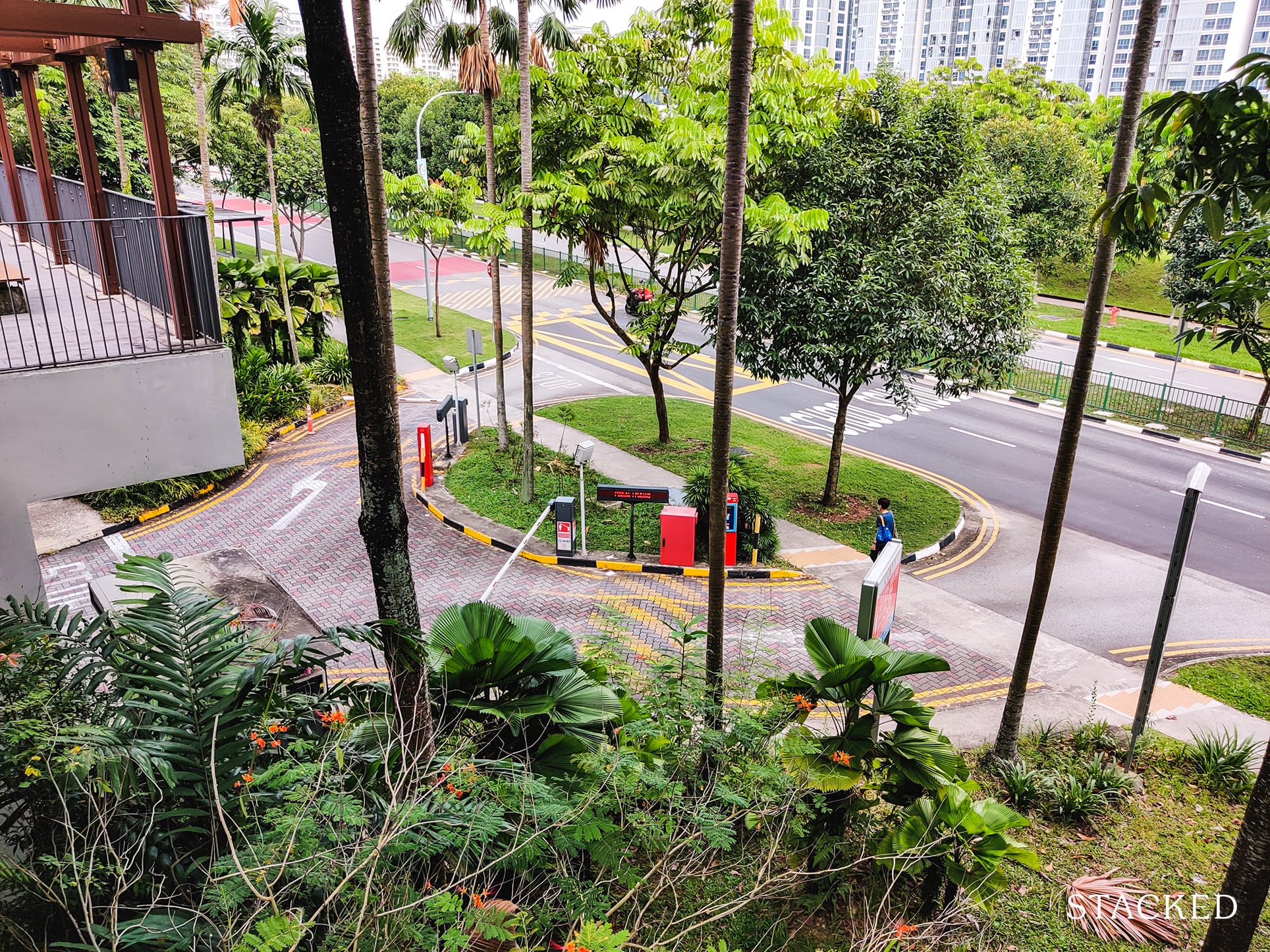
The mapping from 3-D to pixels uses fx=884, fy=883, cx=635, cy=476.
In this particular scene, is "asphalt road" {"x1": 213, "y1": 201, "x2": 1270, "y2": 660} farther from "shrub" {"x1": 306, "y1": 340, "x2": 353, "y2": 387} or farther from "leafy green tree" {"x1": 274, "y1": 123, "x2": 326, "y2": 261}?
"leafy green tree" {"x1": 274, "y1": 123, "x2": 326, "y2": 261}

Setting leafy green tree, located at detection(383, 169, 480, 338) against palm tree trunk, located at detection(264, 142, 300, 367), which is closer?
leafy green tree, located at detection(383, 169, 480, 338)

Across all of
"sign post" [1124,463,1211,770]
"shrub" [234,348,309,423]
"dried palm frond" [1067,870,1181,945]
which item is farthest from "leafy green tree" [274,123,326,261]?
"dried palm frond" [1067,870,1181,945]

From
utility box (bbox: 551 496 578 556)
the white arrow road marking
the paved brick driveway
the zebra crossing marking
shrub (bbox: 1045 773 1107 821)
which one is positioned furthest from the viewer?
the zebra crossing marking

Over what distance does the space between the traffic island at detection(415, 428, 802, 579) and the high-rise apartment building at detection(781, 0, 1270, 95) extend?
9074cm

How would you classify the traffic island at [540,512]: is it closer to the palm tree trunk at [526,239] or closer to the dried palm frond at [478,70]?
the palm tree trunk at [526,239]

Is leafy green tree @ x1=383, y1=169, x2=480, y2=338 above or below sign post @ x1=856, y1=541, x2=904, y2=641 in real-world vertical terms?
above

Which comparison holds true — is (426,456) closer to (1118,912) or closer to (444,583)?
(444,583)

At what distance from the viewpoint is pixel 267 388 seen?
20.2 m

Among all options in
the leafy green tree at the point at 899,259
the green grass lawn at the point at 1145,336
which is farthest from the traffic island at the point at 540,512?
the green grass lawn at the point at 1145,336

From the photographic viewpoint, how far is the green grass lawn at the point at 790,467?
16.6 meters

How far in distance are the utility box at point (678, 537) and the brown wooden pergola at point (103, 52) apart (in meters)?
8.48

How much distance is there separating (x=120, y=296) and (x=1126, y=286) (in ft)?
136

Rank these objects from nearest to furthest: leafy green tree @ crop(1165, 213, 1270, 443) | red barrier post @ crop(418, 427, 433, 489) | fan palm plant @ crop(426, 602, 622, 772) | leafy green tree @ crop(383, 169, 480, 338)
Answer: fan palm plant @ crop(426, 602, 622, 772), leafy green tree @ crop(1165, 213, 1270, 443), red barrier post @ crop(418, 427, 433, 489), leafy green tree @ crop(383, 169, 480, 338)

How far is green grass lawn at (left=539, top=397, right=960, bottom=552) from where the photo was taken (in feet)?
54.6
